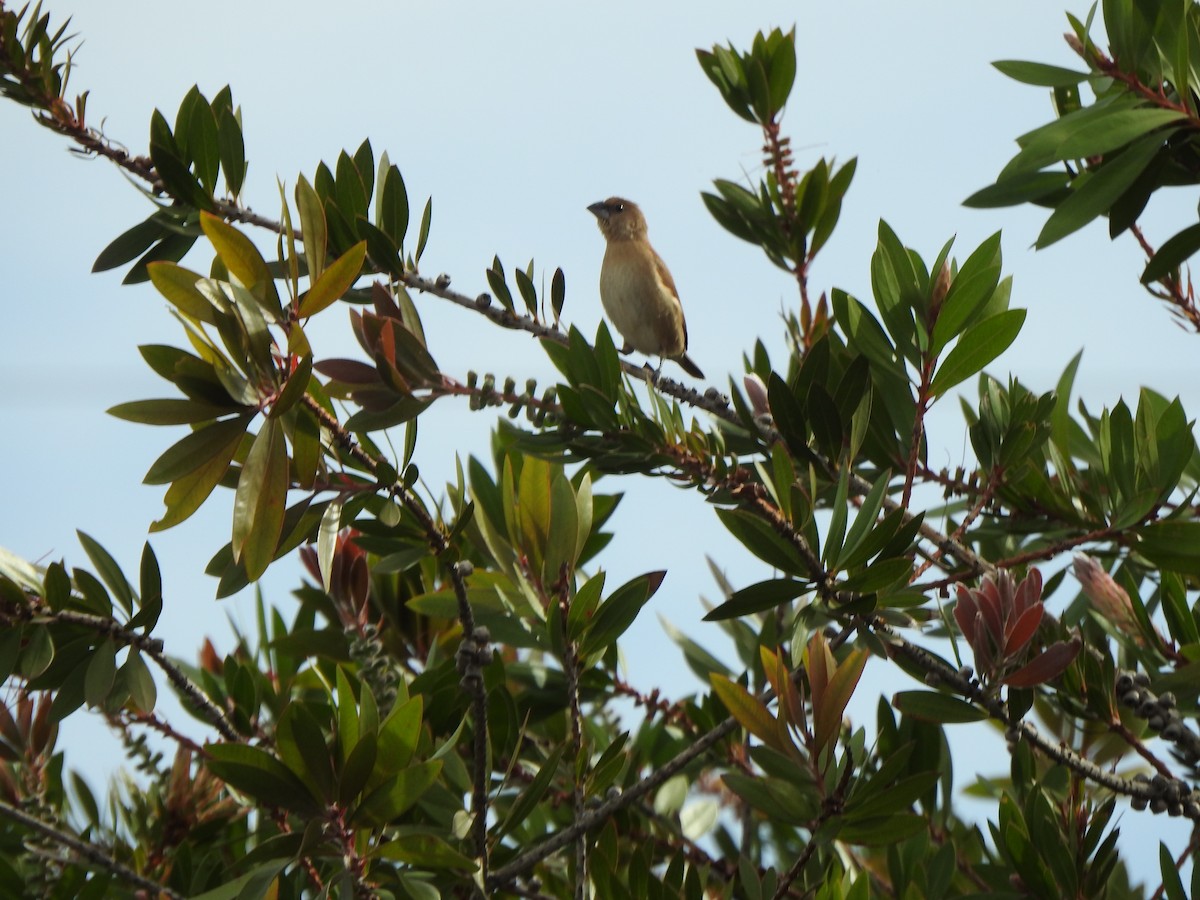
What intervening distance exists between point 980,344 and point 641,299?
2892mm

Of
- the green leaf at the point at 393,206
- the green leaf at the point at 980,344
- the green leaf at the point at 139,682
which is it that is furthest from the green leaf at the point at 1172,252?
the green leaf at the point at 139,682

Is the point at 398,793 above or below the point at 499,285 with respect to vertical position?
below

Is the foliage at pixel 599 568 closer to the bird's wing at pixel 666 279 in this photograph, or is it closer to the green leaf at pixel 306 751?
the green leaf at pixel 306 751

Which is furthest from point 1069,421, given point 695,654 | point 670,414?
point 670,414

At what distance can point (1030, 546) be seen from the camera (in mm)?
2549

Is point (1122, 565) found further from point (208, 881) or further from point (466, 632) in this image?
point (208, 881)

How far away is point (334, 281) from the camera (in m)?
1.49

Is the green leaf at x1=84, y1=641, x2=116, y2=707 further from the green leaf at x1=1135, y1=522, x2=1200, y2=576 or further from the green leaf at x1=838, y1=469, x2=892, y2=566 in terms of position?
the green leaf at x1=1135, y1=522, x2=1200, y2=576

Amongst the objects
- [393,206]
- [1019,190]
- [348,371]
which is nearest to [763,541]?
[348,371]

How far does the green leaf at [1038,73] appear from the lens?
6.65 feet

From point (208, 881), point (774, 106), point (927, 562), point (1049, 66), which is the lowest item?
point (208, 881)

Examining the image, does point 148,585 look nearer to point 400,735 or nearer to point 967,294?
point 400,735

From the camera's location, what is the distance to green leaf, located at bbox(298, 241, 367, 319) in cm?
148

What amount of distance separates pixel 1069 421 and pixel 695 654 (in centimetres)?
104
